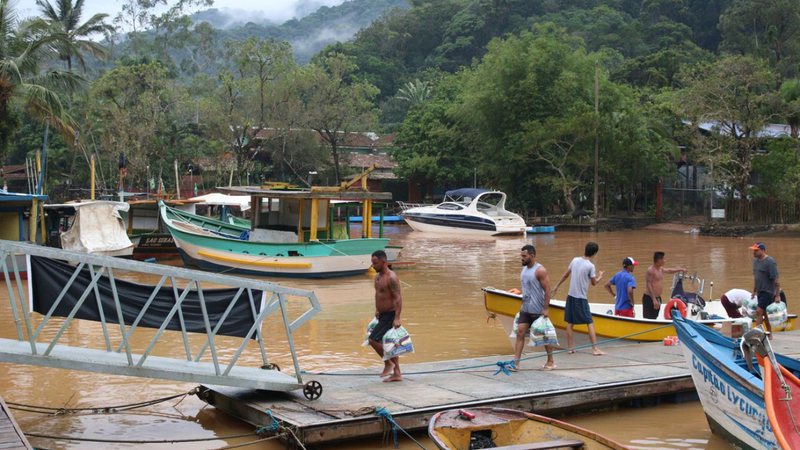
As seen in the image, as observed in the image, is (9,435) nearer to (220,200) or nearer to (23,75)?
(23,75)

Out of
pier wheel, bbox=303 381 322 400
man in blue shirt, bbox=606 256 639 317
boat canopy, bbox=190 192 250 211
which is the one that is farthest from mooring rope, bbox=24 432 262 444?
boat canopy, bbox=190 192 250 211

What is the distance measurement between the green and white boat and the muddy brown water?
1.57ft

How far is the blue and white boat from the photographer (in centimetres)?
802

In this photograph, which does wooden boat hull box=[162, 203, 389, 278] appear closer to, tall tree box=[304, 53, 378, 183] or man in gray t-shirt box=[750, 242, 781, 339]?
man in gray t-shirt box=[750, 242, 781, 339]

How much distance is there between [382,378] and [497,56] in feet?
123

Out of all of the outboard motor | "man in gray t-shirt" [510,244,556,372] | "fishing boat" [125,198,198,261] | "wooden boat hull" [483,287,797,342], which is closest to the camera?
"man in gray t-shirt" [510,244,556,372]

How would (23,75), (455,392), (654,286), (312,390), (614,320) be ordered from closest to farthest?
(312,390) → (455,392) → (614,320) → (654,286) → (23,75)

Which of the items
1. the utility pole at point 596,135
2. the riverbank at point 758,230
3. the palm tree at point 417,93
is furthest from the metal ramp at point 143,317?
the palm tree at point 417,93

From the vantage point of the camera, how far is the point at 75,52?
85.3ft

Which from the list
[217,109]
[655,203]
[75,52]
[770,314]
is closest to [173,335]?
[770,314]

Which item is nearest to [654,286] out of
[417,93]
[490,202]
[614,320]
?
[614,320]

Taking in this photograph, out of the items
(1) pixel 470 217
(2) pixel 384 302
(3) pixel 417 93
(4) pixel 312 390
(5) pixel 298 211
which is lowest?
(4) pixel 312 390

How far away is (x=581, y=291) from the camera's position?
11.2 metres

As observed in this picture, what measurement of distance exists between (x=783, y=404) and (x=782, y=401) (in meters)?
0.03
